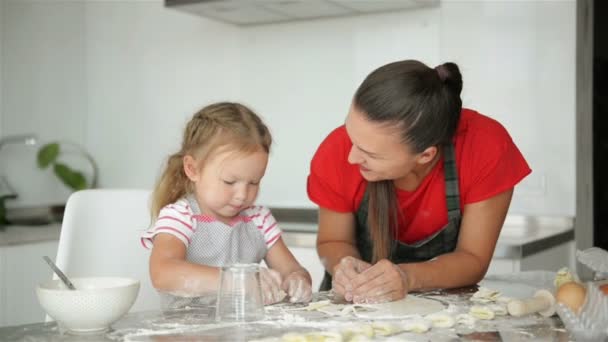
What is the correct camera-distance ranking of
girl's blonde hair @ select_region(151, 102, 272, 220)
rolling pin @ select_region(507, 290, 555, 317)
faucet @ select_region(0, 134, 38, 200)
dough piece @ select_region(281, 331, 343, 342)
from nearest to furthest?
dough piece @ select_region(281, 331, 343, 342) → rolling pin @ select_region(507, 290, 555, 317) → girl's blonde hair @ select_region(151, 102, 272, 220) → faucet @ select_region(0, 134, 38, 200)

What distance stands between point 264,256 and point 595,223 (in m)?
1.30

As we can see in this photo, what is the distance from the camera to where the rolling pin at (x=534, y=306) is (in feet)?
4.09

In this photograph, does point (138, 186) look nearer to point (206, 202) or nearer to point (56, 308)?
point (206, 202)

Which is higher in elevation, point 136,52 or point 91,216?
point 136,52

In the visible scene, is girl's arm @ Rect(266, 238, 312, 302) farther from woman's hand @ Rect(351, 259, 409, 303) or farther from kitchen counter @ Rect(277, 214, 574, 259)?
kitchen counter @ Rect(277, 214, 574, 259)

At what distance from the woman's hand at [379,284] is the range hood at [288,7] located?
5.12 feet

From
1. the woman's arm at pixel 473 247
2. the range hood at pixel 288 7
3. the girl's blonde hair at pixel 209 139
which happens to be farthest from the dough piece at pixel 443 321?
the range hood at pixel 288 7

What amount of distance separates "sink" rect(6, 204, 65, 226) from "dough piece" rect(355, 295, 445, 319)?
2.13m

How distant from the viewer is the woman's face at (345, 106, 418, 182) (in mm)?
1552

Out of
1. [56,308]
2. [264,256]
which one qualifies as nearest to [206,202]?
[264,256]

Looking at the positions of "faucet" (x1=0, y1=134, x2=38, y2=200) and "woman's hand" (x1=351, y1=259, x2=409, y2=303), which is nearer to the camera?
"woman's hand" (x1=351, y1=259, x2=409, y2=303)

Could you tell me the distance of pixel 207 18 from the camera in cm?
326

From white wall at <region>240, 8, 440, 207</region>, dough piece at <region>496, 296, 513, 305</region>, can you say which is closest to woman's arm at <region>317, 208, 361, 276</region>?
dough piece at <region>496, 296, 513, 305</region>

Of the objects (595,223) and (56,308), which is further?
(595,223)
